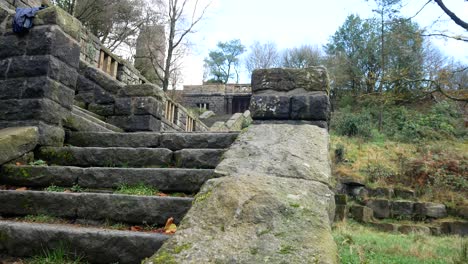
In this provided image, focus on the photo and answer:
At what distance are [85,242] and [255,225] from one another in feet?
4.53

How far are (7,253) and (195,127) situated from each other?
10721 millimetres

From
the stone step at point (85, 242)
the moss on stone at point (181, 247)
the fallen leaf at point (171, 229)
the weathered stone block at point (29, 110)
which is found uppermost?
the weathered stone block at point (29, 110)

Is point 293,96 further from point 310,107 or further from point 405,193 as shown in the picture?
point 405,193

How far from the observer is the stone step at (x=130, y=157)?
3996 mm

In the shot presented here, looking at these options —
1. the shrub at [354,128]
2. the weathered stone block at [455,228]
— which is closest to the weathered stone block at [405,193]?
the weathered stone block at [455,228]

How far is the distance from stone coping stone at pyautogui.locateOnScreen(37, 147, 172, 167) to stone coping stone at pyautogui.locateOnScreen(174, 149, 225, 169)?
18 cm

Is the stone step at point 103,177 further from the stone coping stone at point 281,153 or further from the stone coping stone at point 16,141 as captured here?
the stone coping stone at point 281,153

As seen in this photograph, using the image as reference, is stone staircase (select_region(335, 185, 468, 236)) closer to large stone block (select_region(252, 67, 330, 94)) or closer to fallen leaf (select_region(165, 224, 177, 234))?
large stone block (select_region(252, 67, 330, 94))

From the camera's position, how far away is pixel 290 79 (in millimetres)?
4223

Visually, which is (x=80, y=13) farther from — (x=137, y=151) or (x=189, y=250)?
(x=189, y=250)

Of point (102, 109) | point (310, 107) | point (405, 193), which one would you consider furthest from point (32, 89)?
point (405, 193)

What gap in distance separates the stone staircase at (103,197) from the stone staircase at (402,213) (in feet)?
21.8

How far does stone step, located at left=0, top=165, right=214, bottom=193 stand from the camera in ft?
11.8

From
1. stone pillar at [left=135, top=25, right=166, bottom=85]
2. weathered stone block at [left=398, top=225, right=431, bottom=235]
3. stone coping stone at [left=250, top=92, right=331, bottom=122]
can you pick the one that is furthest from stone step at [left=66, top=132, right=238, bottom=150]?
stone pillar at [left=135, top=25, right=166, bottom=85]
